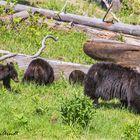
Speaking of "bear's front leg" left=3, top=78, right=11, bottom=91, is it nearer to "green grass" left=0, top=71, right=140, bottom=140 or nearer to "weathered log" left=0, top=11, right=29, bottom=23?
"green grass" left=0, top=71, right=140, bottom=140

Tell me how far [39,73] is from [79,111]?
4.66 m

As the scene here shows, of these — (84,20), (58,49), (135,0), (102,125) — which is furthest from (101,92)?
(135,0)

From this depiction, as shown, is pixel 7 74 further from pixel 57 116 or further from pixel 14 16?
pixel 14 16

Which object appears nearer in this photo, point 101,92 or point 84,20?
point 101,92

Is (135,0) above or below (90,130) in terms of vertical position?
above

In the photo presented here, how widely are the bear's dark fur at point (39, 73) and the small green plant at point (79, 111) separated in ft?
14.0

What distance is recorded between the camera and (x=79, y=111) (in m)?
9.09

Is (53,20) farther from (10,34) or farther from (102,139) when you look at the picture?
(102,139)

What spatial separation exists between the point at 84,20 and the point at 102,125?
36.7 ft

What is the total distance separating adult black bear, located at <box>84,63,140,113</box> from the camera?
1127 cm

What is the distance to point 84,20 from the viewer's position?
20359 millimetres

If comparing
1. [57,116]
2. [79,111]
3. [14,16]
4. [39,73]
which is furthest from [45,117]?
[14,16]

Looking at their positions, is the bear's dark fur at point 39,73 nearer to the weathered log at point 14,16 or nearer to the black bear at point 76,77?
the black bear at point 76,77

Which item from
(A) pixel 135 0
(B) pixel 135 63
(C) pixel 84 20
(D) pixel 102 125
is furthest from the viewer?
(A) pixel 135 0
